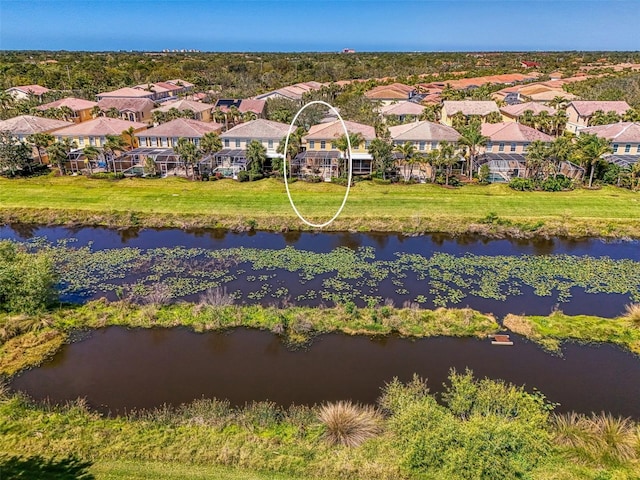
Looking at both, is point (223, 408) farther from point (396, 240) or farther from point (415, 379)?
point (396, 240)

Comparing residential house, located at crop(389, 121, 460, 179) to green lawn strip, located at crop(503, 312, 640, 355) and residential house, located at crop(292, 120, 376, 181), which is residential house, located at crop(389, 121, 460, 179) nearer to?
residential house, located at crop(292, 120, 376, 181)

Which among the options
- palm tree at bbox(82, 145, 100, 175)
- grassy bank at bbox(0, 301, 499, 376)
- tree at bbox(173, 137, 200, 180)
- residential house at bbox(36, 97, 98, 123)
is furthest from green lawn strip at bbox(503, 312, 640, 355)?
residential house at bbox(36, 97, 98, 123)

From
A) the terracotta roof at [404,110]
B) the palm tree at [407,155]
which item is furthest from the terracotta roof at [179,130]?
the terracotta roof at [404,110]

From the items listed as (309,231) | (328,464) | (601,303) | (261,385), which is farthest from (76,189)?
(601,303)

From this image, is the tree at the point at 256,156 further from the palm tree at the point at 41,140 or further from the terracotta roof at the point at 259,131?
the palm tree at the point at 41,140

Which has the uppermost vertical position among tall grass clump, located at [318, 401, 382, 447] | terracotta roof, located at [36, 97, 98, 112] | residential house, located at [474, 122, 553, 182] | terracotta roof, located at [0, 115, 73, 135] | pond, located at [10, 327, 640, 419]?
terracotta roof, located at [36, 97, 98, 112]

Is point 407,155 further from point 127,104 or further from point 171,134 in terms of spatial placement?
point 127,104
